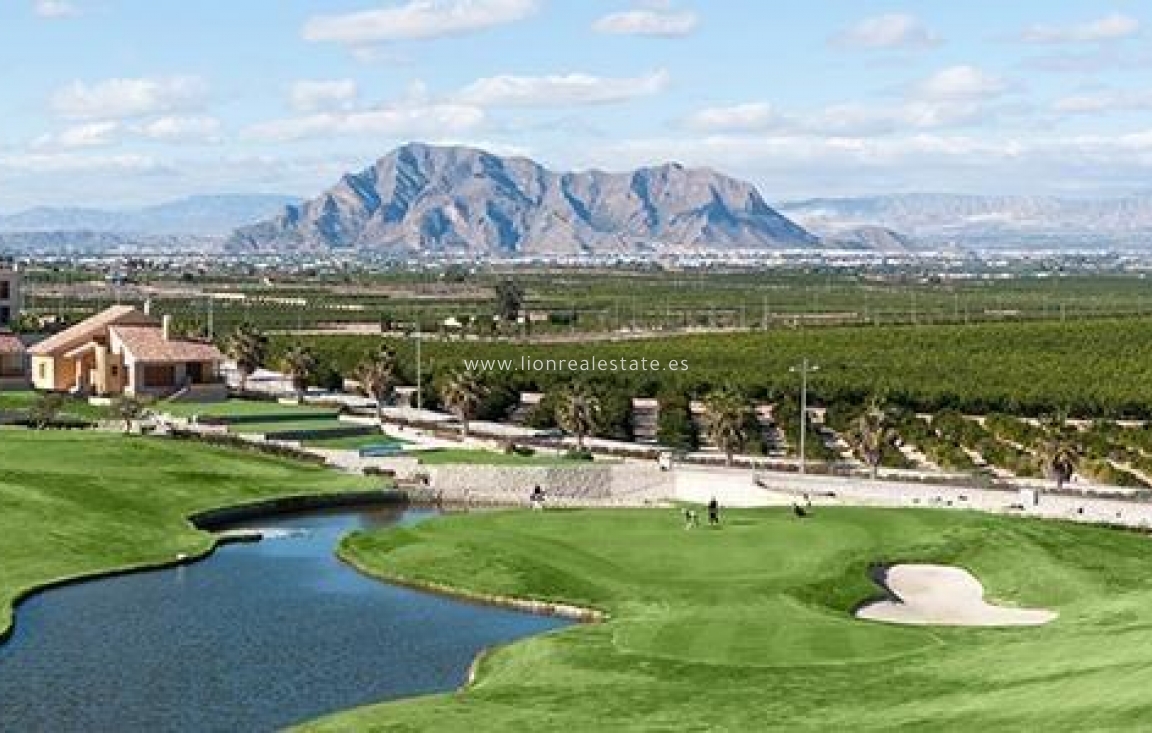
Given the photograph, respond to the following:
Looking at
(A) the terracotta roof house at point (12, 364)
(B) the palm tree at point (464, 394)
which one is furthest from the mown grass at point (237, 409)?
(A) the terracotta roof house at point (12, 364)

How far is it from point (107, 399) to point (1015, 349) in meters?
75.4

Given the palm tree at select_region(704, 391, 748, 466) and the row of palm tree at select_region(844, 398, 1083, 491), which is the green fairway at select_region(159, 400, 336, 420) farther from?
the row of palm tree at select_region(844, 398, 1083, 491)

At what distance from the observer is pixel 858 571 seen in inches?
2466

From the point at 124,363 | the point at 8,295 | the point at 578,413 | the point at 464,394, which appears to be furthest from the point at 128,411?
the point at 8,295

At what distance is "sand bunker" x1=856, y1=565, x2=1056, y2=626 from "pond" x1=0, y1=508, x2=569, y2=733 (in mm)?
11102

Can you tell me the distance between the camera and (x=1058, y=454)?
287 feet

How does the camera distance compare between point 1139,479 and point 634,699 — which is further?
point 1139,479

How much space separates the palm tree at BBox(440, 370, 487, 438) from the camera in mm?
106562

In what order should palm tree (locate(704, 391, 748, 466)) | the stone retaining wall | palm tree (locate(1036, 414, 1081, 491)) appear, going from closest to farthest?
the stone retaining wall < palm tree (locate(1036, 414, 1081, 491)) < palm tree (locate(704, 391, 748, 466))

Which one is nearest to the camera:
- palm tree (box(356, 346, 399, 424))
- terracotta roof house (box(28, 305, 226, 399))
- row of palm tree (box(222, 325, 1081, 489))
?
row of palm tree (box(222, 325, 1081, 489))

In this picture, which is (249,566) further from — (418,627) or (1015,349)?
(1015,349)

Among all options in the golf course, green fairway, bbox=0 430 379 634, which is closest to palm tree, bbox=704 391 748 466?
the golf course

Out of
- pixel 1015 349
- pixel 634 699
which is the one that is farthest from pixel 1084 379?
pixel 634 699

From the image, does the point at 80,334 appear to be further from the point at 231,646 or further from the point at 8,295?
the point at 231,646
